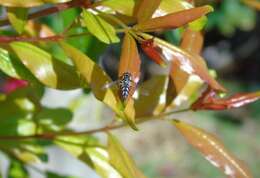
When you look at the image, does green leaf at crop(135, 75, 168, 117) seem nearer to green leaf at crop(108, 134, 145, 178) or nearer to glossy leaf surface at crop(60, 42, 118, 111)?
green leaf at crop(108, 134, 145, 178)

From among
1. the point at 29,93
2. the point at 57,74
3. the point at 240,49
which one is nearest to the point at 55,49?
the point at 29,93

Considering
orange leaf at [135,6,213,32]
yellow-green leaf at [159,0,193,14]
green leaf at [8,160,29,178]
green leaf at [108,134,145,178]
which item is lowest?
green leaf at [8,160,29,178]

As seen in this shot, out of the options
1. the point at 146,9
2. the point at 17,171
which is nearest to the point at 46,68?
the point at 146,9

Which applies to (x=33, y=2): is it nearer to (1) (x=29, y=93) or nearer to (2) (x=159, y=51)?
(2) (x=159, y=51)

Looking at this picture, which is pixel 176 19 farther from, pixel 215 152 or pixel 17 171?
pixel 17 171

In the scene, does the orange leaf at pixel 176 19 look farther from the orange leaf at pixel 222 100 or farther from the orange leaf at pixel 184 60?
the orange leaf at pixel 222 100

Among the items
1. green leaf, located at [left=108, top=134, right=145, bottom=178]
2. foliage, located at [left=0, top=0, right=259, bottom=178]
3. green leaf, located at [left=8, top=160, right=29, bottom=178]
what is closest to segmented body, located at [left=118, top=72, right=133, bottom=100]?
foliage, located at [left=0, top=0, right=259, bottom=178]
